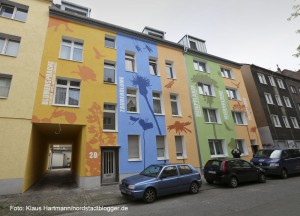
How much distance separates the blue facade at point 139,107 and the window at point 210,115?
532 cm

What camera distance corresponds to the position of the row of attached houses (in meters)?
10.6

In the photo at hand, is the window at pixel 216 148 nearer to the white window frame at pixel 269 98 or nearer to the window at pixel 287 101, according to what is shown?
the white window frame at pixel 269 98

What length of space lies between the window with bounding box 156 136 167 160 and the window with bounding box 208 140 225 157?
16.5 feet

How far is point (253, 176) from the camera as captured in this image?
36.5ft

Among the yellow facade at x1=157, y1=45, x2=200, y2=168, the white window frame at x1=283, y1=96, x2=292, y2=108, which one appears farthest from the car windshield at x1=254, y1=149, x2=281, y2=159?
the white window frame at x1=283, y1=96, x2=292, y2=108

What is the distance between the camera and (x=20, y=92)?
1052 cm

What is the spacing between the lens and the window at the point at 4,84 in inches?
415

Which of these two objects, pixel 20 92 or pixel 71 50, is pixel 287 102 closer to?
pixel 71 50

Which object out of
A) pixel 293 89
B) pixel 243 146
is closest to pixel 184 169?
pixel 243 146

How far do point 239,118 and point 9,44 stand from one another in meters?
21.6

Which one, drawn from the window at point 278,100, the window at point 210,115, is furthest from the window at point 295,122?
the window at point 210,115

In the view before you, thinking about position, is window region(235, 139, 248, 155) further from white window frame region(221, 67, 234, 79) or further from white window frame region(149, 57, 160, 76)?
white window frame region(149, 57, 160, 76)

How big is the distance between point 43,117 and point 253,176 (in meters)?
13.4

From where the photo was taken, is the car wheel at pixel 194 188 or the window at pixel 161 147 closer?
the car wheel at pixel 194 188
